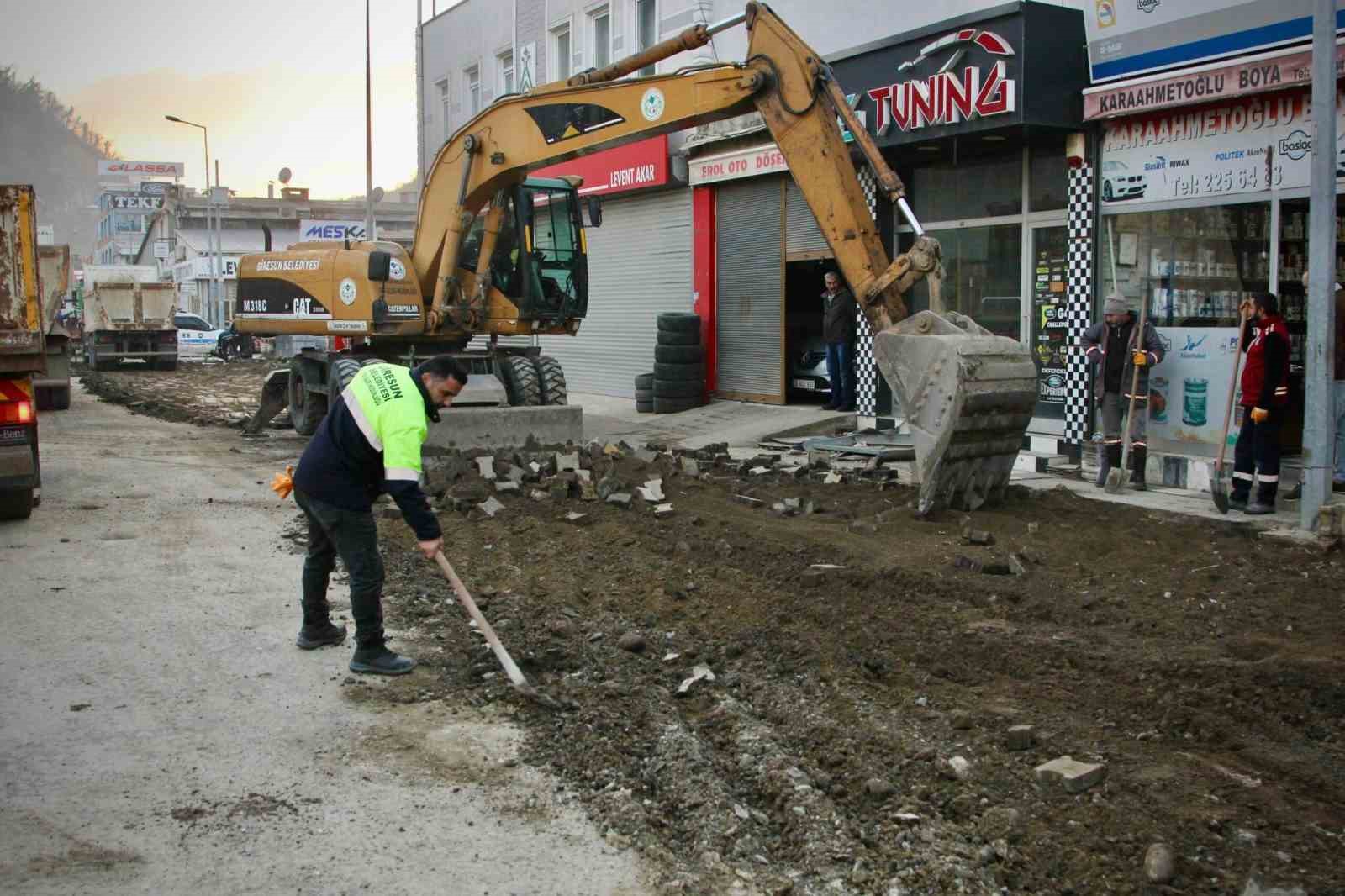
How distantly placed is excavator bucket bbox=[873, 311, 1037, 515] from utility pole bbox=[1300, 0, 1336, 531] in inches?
83.4

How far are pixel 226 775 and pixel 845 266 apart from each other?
278 inches

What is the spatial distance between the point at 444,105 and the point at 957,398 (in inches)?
951

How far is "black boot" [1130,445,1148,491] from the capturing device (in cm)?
1172

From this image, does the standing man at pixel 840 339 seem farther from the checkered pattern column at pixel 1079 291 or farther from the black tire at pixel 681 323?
the checkered pattern column at pixel 1079 291

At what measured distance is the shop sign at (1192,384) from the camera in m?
12.1

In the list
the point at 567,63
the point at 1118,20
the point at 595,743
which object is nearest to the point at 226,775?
the point at 595,743

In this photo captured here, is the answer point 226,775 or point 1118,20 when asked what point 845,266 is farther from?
point 226,775

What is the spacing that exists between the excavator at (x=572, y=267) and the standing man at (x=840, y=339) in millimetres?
2844

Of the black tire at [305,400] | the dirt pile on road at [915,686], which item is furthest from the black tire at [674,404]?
the dirt pile on road at [915,686]

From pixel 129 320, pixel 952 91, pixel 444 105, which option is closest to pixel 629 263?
pixel 952 91

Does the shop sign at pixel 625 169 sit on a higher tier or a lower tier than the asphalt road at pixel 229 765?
higher

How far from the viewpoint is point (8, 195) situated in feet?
35.1

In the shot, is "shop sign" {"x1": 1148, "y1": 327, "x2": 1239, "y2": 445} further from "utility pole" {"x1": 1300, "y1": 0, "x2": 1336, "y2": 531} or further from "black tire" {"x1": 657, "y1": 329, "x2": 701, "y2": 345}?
"black tire" {"x1": 657, "y1": 329, "x2": 701, "y2": 345}

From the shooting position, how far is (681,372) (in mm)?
19719
